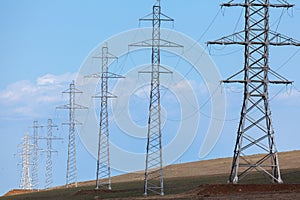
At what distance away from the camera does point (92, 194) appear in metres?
72.3

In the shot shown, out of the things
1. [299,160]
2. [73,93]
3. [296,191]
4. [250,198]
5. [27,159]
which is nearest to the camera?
[250,198]

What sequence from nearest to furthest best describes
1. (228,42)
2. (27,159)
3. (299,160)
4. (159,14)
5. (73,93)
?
(228,42) → (159,14) → (73,93) → (299,160) → (27,159)

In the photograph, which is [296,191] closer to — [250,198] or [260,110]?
[250,198]

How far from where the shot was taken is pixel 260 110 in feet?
170

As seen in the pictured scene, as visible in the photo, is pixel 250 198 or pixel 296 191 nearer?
pixel 250 198

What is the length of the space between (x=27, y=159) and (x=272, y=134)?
239ft

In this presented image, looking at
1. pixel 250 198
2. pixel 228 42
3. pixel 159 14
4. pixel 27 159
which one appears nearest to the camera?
pixel 250 198

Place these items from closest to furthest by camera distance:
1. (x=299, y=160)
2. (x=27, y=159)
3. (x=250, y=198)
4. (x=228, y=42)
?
(x=250, y=198) < (x=228, y=42) < (x=299, y=160) < (x=27, y=159)

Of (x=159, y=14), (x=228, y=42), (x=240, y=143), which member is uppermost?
(x=159, y=14)

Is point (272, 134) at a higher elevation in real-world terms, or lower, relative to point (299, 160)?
lower

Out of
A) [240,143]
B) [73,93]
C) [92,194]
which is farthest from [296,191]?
[73,93]

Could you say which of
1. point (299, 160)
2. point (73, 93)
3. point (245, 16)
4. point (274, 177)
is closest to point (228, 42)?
point (245, 16)

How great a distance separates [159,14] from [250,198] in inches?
864

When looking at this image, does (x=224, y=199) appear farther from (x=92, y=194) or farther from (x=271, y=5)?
(x=92, y=194)
